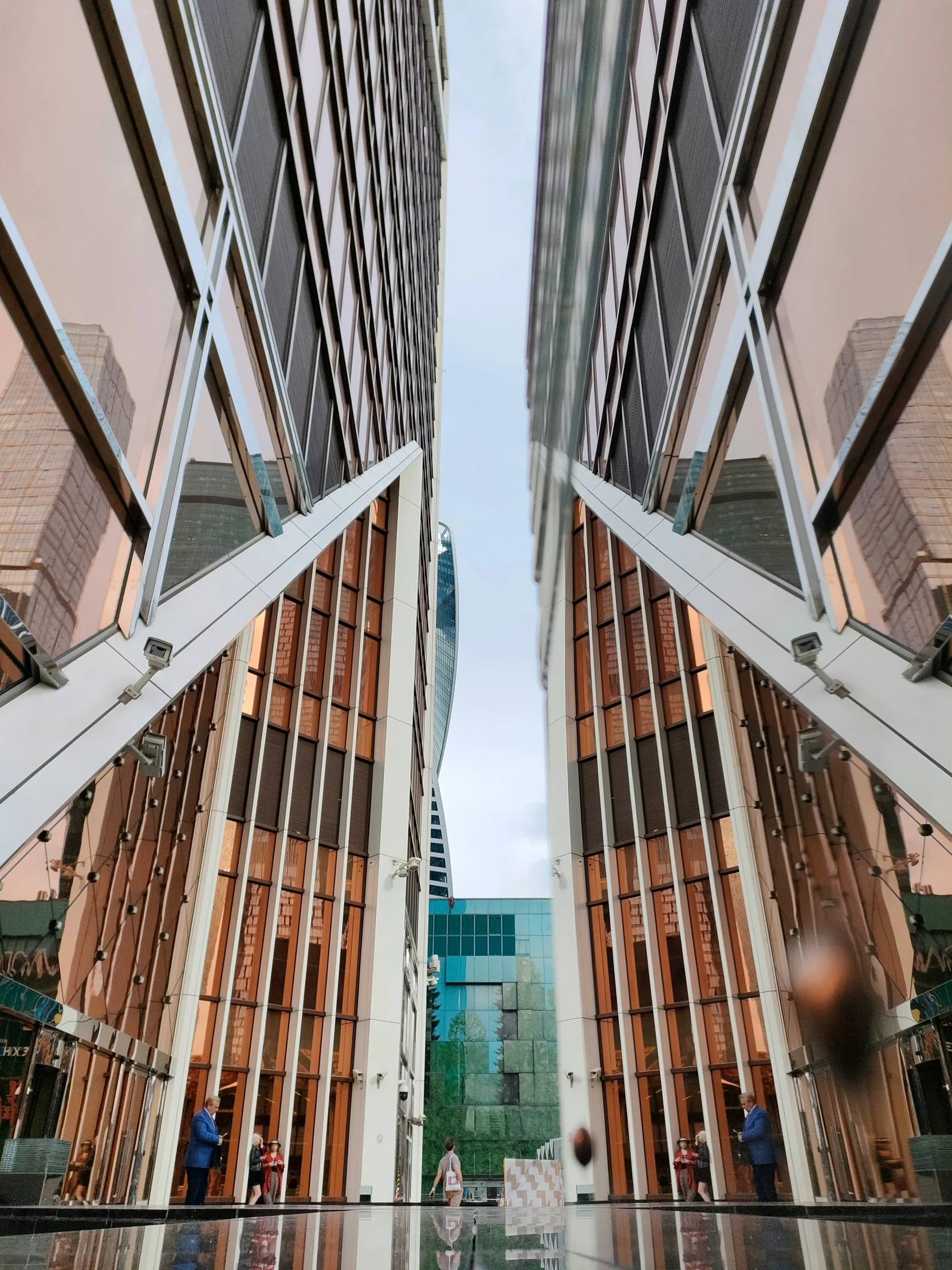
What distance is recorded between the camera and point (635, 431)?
48.4ft

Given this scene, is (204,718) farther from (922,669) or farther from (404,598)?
(922,669)

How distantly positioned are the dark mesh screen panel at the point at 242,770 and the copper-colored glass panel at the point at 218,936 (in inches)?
55.6

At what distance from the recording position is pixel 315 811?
774 inches

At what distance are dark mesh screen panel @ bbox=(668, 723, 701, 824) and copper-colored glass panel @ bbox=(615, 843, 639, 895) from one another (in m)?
1.49

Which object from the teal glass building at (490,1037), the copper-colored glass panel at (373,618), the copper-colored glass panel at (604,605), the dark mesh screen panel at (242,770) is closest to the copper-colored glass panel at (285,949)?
the dark mesh screen panel at (242,770)

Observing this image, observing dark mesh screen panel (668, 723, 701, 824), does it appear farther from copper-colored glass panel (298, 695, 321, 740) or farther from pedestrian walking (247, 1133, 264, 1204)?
pedestrian walking (247, 1133, 264, 1204)

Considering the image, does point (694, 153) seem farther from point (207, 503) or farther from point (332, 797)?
point (332, 797)

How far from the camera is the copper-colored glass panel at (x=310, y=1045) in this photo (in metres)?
17.4

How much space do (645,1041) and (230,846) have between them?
9.43m

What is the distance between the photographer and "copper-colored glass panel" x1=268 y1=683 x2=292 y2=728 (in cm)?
1978

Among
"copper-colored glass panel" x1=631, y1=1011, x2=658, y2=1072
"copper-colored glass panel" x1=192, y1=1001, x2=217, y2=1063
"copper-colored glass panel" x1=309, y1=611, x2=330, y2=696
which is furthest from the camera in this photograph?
"copper-colored glass panel" x1=309, y1=611, x2=330, y2=696

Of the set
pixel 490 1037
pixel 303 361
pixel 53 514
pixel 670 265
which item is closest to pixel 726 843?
pixel 670 265

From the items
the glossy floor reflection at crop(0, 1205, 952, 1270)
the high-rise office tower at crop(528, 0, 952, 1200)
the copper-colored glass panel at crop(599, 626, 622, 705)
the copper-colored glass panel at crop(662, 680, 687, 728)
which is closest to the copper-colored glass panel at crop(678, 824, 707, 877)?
the high-rise office tower at crop(528, 0, 952, 1200)

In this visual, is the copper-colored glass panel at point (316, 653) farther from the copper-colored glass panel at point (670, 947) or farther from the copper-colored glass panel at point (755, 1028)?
the copper-colored glass panel at point (755, 1028)
